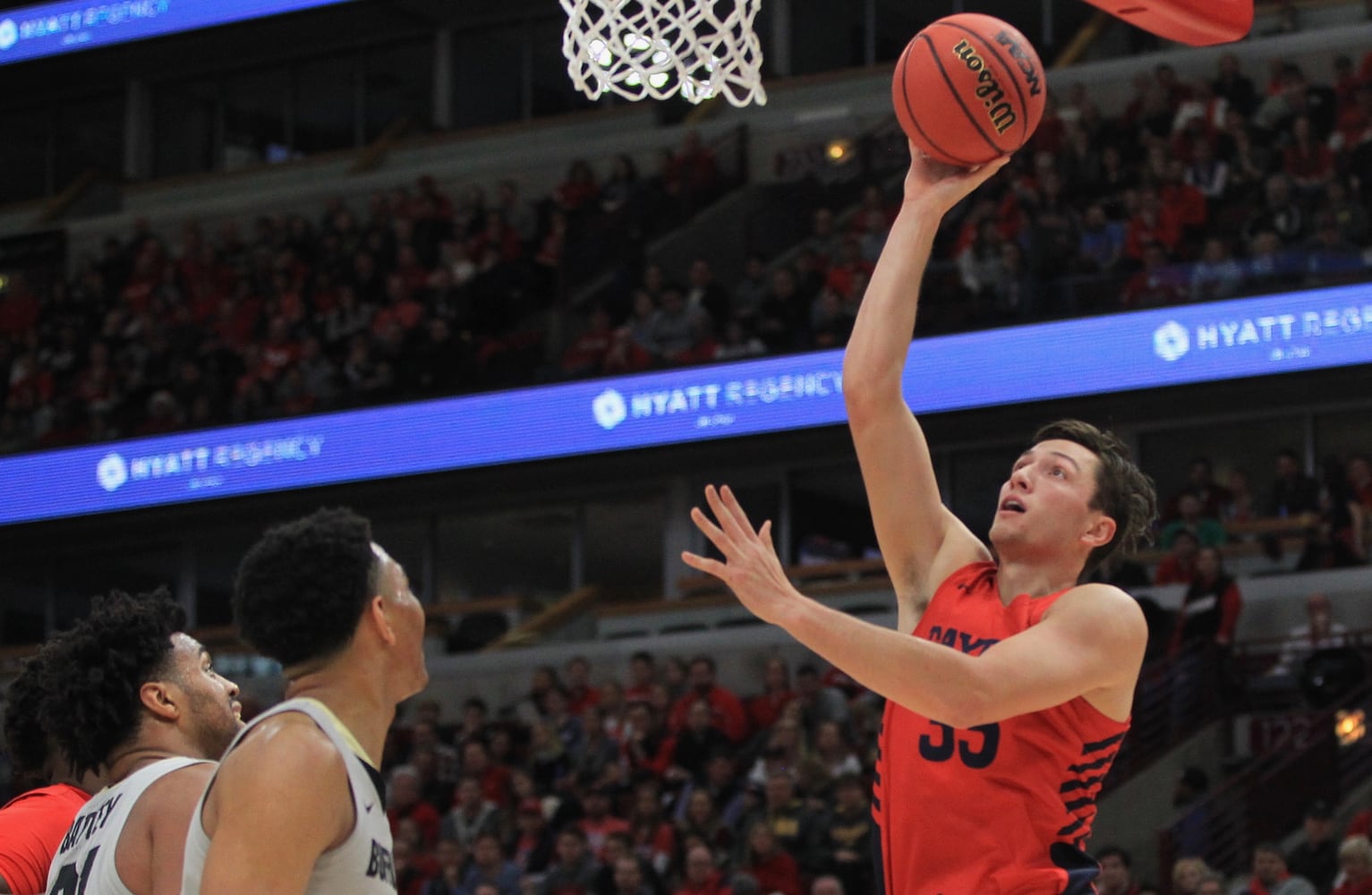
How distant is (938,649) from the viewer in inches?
112

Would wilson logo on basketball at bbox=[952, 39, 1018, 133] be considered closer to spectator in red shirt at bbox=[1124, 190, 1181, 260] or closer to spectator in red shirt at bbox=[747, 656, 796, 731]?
spectator in red shirt at bbox=[747, 656, 796, 731]

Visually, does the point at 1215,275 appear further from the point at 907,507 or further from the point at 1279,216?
the point at 907,507

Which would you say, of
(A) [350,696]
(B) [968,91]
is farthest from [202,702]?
(B) [968,91]

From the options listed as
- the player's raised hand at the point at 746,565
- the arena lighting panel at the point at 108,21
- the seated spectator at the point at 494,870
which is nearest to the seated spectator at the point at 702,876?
the seated spectator at the point at 494,870

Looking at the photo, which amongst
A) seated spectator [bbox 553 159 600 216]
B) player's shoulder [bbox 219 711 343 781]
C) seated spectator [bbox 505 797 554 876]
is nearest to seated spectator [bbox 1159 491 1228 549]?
seated spectator [bbox 505 797 554 876]

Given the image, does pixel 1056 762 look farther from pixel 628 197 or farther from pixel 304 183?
pixel 304 183

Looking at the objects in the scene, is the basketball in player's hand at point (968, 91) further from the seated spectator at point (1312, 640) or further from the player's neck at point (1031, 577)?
the seated spectator at point (1312, 640)

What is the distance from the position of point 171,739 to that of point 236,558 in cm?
1548

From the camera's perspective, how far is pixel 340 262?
56.1 ft

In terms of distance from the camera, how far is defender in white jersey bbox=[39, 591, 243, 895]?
302 centimetres

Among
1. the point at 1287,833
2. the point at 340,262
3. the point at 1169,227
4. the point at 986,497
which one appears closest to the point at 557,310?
the point at 340,262

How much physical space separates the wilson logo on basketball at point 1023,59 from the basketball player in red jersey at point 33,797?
223cm

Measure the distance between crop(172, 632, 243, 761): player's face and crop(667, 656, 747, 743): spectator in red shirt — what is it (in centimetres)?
827

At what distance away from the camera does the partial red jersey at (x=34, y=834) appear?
3502 millimetres
